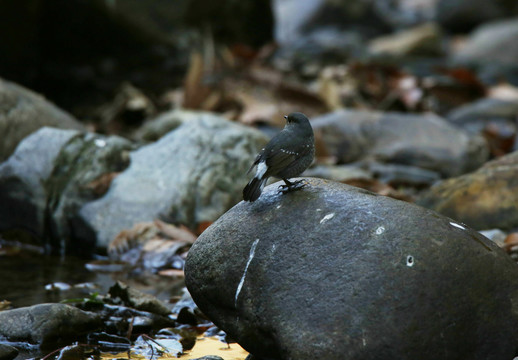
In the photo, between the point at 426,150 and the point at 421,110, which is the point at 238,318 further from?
the point at 421,110

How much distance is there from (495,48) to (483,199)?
11933 mm

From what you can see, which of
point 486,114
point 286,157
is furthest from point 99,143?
point 486,114

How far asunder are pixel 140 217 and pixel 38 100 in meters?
2.13

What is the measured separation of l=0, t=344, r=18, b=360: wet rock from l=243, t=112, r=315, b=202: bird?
4.09 feet

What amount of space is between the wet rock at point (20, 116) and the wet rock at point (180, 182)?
1185mm

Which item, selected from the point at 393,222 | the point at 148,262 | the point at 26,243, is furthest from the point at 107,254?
the point at 393,222

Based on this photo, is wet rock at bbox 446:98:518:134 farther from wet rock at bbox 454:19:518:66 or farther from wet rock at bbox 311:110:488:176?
wet rock at bbox 454:19:518:66

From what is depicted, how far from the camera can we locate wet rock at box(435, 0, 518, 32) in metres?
21.8

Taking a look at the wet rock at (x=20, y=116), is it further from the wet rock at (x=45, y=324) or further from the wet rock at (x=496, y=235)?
the wet rock at (x=496, y=235)

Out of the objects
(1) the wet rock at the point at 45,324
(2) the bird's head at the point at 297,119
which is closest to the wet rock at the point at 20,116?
(1) the wet rock at the point at 45,324

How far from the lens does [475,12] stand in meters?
21.8

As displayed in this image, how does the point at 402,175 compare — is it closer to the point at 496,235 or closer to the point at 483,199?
the point at 483,199

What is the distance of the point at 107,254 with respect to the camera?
5.18 metres

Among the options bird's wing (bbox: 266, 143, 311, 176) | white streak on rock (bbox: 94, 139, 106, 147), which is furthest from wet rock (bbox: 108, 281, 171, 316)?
white streak on rock (bbox: 94, 139, 106, 147)
